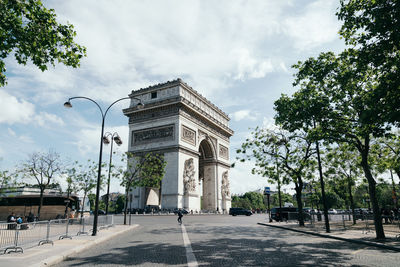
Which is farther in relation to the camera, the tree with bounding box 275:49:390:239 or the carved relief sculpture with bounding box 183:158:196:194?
the carved relief sculpture with bounding box 183:158:196:194

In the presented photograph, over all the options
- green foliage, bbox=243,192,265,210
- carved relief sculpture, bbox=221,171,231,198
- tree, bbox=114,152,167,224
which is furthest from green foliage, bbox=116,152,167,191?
green foliage, bbox=243,192,265,210

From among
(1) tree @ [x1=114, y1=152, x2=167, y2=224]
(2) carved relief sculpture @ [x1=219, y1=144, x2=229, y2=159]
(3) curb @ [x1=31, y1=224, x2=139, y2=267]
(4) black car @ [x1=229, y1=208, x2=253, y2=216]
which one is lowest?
(4) black car @ [x1=229, y1=208, x2=253, y2=216]

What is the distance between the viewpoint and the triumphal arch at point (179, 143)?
47.1 m

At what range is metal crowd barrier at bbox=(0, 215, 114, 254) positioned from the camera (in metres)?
10.2

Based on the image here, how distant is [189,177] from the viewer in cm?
4850

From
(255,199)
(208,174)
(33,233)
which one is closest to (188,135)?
(208,174)

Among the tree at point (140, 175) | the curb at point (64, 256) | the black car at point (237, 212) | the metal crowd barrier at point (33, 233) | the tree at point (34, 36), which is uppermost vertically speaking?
the tree at point (34, 36)

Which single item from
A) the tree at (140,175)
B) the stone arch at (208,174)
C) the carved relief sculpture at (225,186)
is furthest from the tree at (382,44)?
the carved relief sculpture at (225,186)

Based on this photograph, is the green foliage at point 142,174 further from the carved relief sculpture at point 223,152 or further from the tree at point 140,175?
the carved relief sculpture at point 223,152

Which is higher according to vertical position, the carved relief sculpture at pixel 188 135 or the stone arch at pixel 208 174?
the carved relief sculpture at pixel 188 135

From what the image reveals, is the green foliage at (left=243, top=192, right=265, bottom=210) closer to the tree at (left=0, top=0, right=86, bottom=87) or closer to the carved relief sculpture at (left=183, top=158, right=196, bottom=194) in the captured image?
the carved relief sculpture at (left=183, top=158, right=196, bottom=194)

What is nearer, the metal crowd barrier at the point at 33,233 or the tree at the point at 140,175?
the metal crowd barrier at the point at 33,233

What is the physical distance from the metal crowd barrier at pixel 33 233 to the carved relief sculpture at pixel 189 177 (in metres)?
30.8

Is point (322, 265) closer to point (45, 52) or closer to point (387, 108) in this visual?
point (387, 108)
